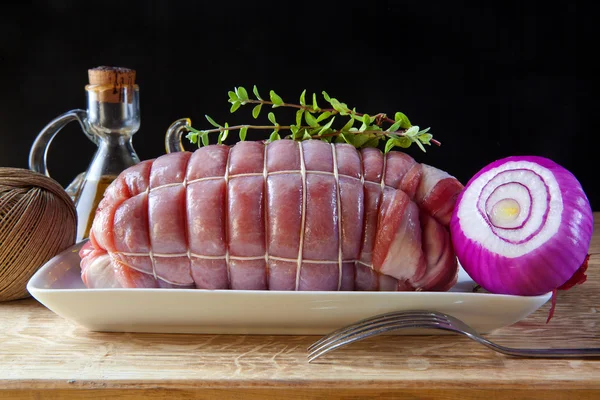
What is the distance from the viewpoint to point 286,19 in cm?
196

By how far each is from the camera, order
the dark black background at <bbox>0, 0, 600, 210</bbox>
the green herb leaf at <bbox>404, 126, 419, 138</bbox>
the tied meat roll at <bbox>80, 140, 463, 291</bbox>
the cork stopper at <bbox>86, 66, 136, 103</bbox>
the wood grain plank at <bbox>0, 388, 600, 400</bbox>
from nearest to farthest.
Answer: the wood grain plank at <bbox>0, 388, 600, 400</bbox>
the tied meat roll at <bbox>80, 140, 463, 291</bbox>
the green herb leaf at <bbox>404, 126, 419, 138</bbox>
the cork stopper at <bbox>86, 66, 136, 103</bbox>
the dark black background at <bbox>0, 0, 600, 210</bbox>

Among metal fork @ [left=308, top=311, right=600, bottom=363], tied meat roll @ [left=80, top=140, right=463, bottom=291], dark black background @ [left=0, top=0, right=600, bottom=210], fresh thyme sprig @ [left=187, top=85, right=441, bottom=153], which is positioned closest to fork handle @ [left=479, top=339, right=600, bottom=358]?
metal fork @ [left=308, top=311, right=600, bottom=363]

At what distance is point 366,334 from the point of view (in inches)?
35.3

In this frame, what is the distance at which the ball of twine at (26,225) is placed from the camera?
1.06 meters

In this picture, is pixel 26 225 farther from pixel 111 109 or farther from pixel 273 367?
pixel 273 367

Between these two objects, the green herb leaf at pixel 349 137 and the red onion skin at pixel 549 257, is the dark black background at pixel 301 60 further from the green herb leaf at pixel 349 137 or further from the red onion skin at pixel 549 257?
the red onion skin at pixel 549 257

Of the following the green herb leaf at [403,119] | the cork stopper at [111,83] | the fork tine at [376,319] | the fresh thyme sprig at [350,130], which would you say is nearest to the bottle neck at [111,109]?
the cork stopper at [111,83]

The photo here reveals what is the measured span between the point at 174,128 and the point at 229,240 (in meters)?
0.44

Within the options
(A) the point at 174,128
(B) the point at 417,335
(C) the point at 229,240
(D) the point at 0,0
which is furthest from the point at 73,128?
(B) the point at 417,335

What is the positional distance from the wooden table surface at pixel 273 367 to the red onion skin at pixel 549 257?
10cm

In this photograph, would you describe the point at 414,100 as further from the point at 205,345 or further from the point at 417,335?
the point at 205,345

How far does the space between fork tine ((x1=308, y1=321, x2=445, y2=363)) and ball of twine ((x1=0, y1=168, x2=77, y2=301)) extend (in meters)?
0.52

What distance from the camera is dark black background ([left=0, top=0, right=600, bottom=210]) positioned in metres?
1.96

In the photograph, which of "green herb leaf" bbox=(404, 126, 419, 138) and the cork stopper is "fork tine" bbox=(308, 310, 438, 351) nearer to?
"green herb leaf" bbox=(404, 126, 419, 138)
